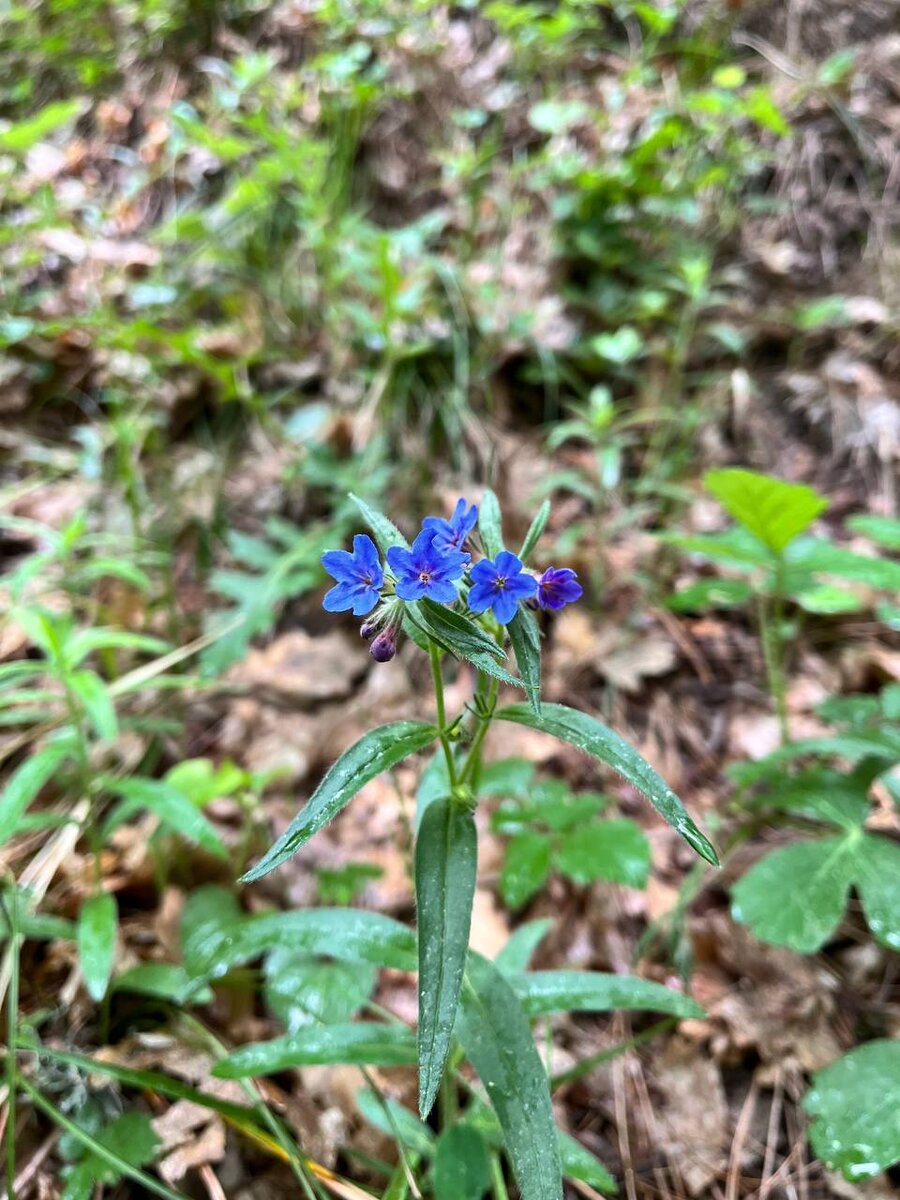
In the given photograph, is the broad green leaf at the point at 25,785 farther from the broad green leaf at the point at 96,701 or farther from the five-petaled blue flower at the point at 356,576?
the five-petaled blue flower at the point at 356,576

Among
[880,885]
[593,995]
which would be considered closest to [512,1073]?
[593,995]

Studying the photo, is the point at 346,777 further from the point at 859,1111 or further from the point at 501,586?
the point at 859,1111

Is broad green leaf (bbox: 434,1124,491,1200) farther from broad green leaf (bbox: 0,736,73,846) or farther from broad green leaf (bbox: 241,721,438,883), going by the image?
broad green leaf (bbox: 0,736,73,846)

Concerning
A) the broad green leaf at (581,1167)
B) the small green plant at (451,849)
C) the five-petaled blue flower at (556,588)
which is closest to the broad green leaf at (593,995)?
the small green plant at (451,849)

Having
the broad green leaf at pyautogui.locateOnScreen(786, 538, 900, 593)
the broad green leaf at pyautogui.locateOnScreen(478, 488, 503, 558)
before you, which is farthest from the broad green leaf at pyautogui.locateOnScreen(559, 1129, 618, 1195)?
the broad green leaf at pyautogui.locateOnScreen(786, 538, 900, 593)

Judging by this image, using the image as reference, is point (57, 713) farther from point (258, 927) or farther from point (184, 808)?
point (258, 927)
